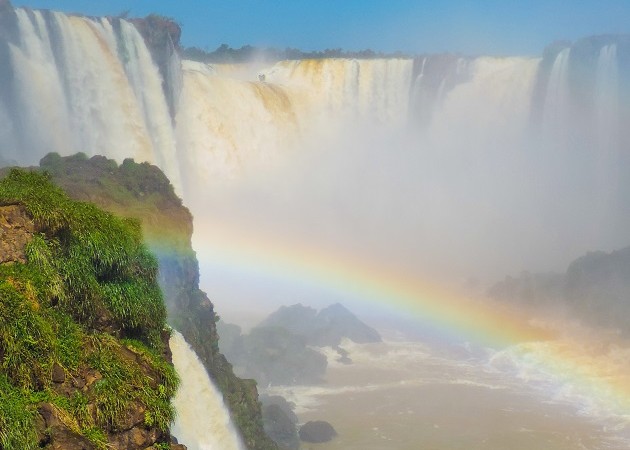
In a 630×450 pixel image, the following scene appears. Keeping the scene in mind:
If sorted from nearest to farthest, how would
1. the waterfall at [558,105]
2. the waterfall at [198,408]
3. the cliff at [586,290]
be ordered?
the waterfall at [198,408] < the cliff at [586,290] < the waterfall at [558,105]

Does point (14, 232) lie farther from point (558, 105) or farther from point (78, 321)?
point (558, 105)

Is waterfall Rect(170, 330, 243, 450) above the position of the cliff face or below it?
below

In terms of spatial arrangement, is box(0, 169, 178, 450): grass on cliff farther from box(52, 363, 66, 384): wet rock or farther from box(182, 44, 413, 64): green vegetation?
box(182, 44, 413, 64): green vegetation

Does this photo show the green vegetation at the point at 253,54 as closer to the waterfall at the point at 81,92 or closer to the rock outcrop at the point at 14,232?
the waterfall at the point at 81,92

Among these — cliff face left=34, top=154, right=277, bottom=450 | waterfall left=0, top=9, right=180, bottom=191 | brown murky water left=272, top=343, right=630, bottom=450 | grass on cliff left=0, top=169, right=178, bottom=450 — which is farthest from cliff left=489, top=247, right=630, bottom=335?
grass on cliff left=0, top=169, right=178, bottom=450

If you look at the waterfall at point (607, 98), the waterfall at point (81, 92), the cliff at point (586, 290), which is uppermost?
the waterfall at point (607, 98)

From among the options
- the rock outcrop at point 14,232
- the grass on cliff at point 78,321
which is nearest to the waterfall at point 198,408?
the grass on cliff at point 78,321

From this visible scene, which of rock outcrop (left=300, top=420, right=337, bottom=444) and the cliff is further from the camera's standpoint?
the cliff

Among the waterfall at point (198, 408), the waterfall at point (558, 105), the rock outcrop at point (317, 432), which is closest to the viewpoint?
the waterfall at point (198, 408)
